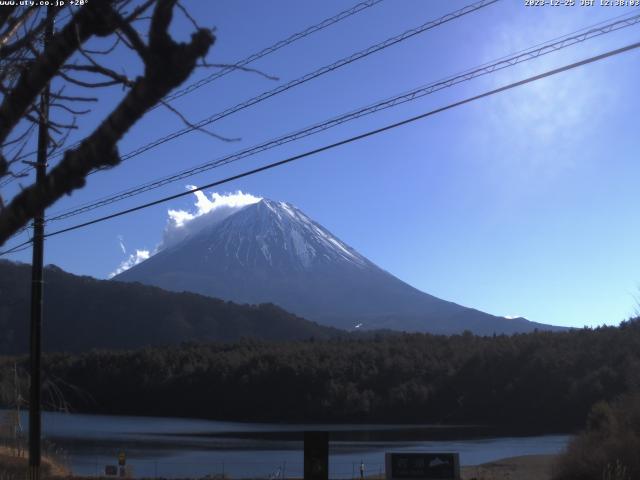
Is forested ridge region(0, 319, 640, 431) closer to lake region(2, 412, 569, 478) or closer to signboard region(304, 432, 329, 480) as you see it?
lake region(2, 412, 569, 478)

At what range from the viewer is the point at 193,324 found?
137750 millimetres

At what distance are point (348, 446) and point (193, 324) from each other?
90212 mm

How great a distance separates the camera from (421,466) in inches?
756

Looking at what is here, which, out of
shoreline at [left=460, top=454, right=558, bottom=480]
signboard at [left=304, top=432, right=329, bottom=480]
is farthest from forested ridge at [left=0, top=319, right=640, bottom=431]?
signboard at [left=304, top=432, right=329, bottom=480]

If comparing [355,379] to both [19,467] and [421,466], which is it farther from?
[421,466]

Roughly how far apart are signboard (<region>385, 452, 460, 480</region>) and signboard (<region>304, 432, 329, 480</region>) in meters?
6.86

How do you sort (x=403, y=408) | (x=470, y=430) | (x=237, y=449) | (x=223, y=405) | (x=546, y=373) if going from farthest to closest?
(x=223, y=405) < (x=403, y=408) < (x=546, y=373) < (x=470, y=430) < (x=237, y=449)

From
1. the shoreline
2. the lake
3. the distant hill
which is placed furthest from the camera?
the distant hill

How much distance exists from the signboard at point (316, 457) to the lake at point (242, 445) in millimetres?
17273

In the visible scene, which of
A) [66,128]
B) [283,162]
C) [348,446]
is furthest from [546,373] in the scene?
[66,128]

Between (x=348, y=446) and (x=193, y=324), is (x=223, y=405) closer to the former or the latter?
(x=348, y=446)

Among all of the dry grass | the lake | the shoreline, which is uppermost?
the dry grass

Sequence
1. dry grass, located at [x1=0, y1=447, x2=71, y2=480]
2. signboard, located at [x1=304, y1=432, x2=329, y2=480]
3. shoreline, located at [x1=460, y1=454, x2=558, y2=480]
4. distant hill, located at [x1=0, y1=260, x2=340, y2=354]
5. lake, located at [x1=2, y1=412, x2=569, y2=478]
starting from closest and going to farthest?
signboard, located at [x1=304, y1=432, x2=329, y2=480], dry grass, located at [x1=0, y1=447, x2=71, y2=480], shoreline, located at [x1=460, y1=454, x2=558, y2=480], lake, located at [x1=2, y1=412, x2=569, y2=478], distant hill, located at [x1=0, y1=260, x2=340, y2=354]

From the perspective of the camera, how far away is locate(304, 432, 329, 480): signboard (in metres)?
12.5
